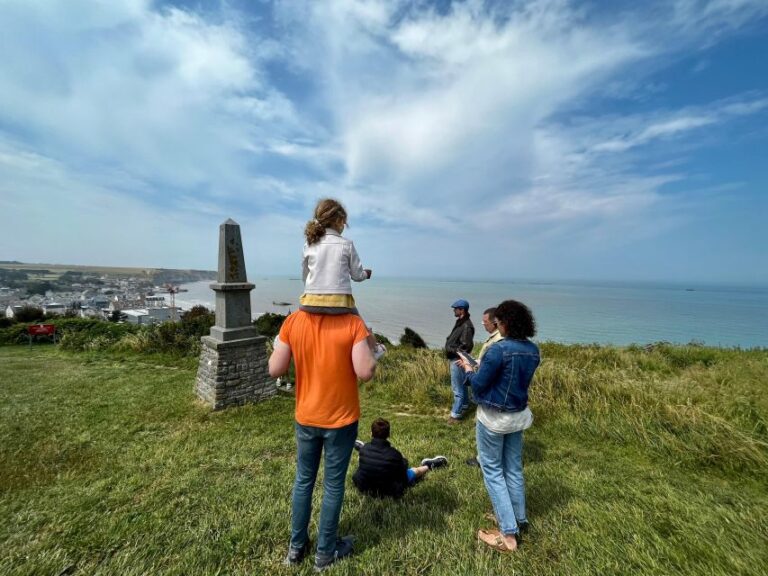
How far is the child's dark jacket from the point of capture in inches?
126

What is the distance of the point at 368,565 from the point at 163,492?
253 centimetres

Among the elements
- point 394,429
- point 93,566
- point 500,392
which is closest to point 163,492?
point 93,566

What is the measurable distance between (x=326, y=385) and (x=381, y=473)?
175cm

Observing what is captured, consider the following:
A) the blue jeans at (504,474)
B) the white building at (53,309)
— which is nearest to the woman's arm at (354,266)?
the blue jeans at (504,474)

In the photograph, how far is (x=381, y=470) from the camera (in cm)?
319

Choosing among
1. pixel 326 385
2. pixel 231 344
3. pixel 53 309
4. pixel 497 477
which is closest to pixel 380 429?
pixel 497 477

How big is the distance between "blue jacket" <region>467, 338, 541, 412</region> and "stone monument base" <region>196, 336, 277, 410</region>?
219 inches

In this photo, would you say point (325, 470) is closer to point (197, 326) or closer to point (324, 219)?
point (324, 219)

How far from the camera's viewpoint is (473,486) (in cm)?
339

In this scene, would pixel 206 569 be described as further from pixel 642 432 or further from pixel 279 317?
pixel 279 317

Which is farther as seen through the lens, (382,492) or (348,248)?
(382,492)

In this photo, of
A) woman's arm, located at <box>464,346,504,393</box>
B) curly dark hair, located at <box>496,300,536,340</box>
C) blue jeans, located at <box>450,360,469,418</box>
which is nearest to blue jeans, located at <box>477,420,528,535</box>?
woman's arm, located at <box>464,346,504,393</box>

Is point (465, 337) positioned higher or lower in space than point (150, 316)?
higher

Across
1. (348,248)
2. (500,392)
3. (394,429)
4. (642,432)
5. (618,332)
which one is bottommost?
(618,332)
